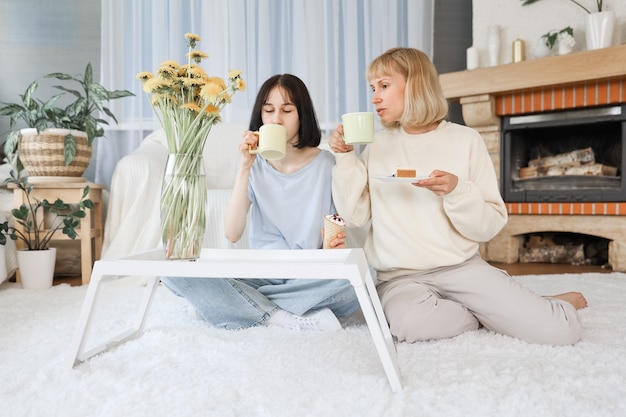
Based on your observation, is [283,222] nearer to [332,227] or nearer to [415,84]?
[332,227]

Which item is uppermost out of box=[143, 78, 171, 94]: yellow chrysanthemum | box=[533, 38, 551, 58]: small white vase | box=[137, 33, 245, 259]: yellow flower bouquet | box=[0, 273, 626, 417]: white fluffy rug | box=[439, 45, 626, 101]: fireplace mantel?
box=[533, 38, 551, 58]: small white vase

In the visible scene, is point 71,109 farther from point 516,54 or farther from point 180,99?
point 516,54

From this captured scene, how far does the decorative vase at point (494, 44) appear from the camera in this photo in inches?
119

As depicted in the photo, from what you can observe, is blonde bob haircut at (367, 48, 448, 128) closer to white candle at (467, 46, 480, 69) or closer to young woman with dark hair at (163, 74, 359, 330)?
young woman with dark hair at (163, 74, 359, 330)

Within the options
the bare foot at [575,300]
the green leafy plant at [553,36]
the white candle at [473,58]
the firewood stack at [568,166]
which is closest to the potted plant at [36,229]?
the bare foot at [575,300]

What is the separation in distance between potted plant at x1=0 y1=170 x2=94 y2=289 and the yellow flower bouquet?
127 centimetres

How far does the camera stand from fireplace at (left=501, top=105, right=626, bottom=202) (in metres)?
2.73

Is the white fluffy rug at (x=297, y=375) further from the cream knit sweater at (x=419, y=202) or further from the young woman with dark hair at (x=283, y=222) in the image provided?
the cream knit sweater at (x=419, y=202)

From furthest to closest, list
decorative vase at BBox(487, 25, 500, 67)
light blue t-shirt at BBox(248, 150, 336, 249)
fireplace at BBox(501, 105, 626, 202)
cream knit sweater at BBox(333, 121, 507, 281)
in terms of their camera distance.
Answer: decorative vase at BBox(487, 25, 500, 67) < fireplace at BBox(501, 105, 626, 202) < light blue t-shirt at BBox(248, 150, 336, 249) < cream knit sweater at BBox(333, 121, 507, 281)

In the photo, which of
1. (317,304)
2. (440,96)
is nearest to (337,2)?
(440,96)

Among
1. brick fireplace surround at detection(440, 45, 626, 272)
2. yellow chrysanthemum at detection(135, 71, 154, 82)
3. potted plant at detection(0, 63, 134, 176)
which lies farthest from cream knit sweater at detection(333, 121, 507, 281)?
brick fireplace surround at detection(440, 45, 626, 272)

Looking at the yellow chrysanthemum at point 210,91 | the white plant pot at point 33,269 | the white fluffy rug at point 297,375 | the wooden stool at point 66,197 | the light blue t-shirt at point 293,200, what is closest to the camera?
the white fluffy rug at point 297,375

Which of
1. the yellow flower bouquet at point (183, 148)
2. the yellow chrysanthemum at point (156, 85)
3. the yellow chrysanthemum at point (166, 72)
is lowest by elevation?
the yellow flower bouquet at point (183, 148)

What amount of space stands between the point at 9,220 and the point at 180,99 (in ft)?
5.44
